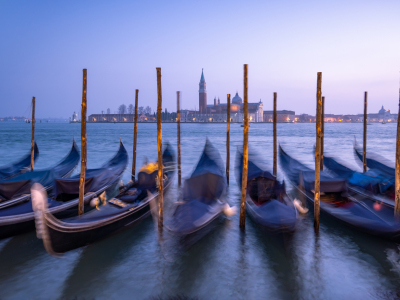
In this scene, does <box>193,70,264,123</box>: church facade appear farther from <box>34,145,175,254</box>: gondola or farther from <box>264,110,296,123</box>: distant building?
<box>34,145,175,254</box>: gondola

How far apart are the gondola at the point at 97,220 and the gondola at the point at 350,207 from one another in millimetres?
2995

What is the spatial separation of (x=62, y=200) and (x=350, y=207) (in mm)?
4890

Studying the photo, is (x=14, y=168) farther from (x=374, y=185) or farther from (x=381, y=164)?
(x=381, y=164)

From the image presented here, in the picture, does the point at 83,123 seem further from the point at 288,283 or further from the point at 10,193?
the point at 288,283

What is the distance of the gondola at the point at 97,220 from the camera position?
315 cm

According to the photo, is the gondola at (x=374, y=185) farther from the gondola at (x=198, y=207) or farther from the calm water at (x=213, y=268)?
the gondola at (x=198, y=207)

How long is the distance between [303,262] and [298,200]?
249 cm

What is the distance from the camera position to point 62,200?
512 centimetres

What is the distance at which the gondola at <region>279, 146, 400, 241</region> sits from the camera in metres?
3.67

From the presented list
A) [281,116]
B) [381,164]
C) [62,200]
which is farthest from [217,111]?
[62,200]

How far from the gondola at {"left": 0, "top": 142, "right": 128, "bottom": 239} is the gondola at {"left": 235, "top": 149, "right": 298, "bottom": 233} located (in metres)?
2.96

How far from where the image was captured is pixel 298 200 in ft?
19.8

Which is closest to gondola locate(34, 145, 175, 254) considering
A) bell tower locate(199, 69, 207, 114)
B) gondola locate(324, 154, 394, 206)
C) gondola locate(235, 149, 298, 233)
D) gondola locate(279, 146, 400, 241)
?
gondola locate(235, 149, 298, 233)

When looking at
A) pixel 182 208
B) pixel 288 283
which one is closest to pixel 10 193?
pixel 182 208
